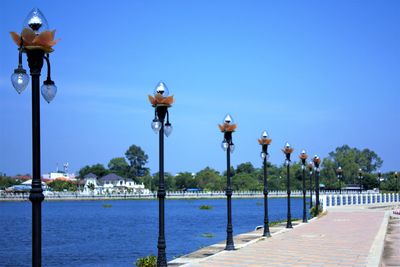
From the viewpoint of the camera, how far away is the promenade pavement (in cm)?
1911

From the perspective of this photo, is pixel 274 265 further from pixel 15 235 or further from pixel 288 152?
pixel 15 235

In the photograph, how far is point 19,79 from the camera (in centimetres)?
1020

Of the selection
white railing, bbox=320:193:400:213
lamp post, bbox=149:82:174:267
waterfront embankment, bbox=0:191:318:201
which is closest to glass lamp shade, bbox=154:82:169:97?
lamp post, bbox=149:82:174:267

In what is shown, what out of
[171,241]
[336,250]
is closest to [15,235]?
[171,241]

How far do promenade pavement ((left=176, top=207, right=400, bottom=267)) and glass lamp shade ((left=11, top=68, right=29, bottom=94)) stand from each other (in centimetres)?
1042

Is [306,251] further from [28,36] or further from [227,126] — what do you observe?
[28,36]

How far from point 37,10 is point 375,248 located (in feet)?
51.9

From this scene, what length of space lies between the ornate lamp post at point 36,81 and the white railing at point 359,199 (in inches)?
1882

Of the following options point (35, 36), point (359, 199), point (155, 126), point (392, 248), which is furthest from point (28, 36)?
point (359, 199)

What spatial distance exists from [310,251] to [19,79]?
14.5 meters

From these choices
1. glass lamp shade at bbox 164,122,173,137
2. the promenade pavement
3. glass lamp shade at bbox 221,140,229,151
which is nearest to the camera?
glass lamp shade at bbox 164,122,173,137

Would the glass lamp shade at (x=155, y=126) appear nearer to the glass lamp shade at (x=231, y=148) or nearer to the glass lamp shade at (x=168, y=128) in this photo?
the glass lamp shade at (x=168, y=128)

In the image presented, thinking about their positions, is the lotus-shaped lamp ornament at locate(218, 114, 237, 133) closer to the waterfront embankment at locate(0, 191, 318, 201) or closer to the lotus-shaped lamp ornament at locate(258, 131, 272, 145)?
the lotus-shaped lamp ornament at locate(258, 131, 272, 145)

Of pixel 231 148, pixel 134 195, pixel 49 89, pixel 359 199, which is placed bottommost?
pixel 134 195
